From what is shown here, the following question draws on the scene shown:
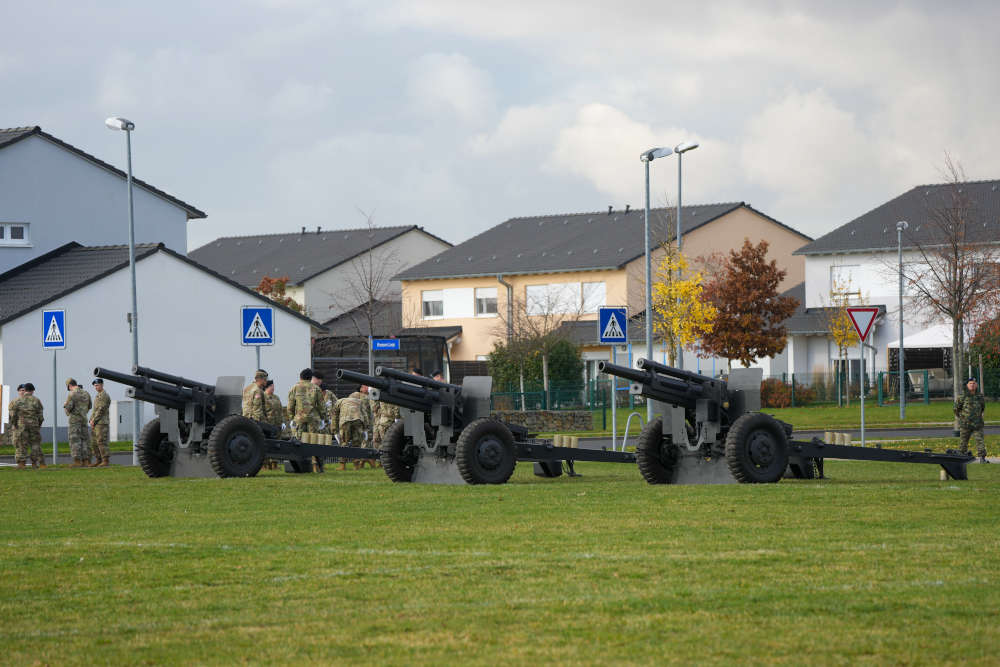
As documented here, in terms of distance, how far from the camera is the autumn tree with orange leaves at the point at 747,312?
52312 millimetres

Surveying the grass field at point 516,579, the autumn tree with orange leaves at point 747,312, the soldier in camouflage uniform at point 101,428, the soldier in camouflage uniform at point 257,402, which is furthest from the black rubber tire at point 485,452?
the autumn tree with orange leaves at point 747,312

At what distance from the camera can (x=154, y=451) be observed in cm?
2230

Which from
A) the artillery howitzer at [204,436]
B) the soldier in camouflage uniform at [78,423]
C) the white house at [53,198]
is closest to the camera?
the artillery howitzer at [204,436]

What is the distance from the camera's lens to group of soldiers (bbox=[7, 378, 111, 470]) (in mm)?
26953

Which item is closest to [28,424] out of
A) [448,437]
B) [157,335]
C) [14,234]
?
[448,437]

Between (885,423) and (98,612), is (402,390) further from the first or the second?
(885,423)

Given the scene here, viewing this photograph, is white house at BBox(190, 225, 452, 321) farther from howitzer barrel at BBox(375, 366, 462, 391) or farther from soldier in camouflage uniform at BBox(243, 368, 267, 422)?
howitzer barrel at BBox(375, 366, 462, 391)

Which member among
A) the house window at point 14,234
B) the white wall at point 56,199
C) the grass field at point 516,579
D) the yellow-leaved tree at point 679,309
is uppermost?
the white wall at point 56,199

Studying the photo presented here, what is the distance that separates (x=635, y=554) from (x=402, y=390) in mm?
8655

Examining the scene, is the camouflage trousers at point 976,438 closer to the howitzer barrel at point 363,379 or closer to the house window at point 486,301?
the howitzer barrel at point 363,379

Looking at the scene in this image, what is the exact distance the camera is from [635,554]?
10.6 metres

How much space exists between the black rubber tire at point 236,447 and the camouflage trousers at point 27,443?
717 cm

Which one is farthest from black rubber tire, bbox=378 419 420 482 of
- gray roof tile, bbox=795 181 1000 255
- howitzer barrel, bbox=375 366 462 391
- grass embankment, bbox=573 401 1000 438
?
gray roof tile, bbox=795 181 1000 255

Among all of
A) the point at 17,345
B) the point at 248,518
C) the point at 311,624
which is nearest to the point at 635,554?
the point at 311,624
